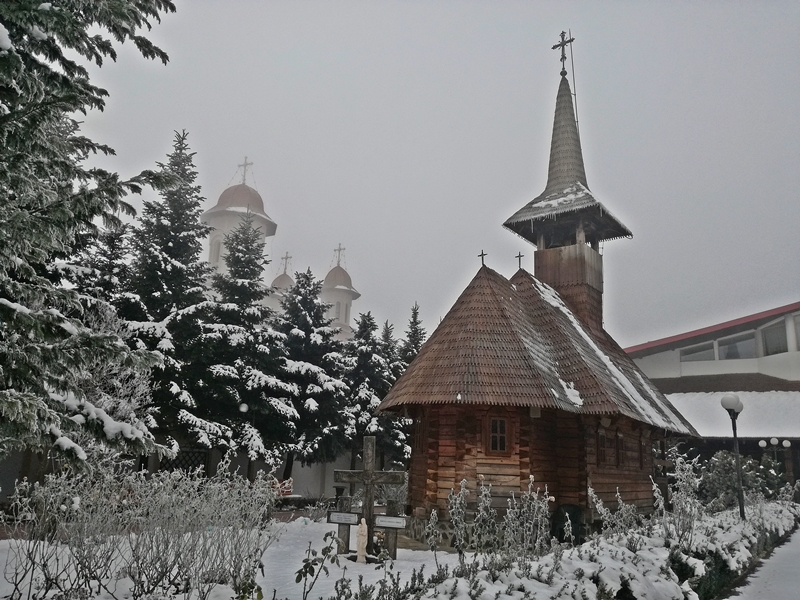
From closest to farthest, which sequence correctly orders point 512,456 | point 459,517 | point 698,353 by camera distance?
point 459,517
point 512,456
point 698,353

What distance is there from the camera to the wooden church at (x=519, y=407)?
44.1ft

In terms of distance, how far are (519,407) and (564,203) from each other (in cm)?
1039

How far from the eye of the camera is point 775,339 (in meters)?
34.3

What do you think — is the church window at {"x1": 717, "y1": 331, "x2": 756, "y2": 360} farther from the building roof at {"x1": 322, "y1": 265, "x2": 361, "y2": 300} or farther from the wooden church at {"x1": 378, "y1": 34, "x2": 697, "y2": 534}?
the building roof at {"x1": 322, "y1": 265, "x2": 361, "y2": 300}

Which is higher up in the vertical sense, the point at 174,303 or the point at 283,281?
the point at 283,281

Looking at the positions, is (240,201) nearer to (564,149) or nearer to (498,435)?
(564,149)

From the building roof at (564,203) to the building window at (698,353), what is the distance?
1621 centimetres

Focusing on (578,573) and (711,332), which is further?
(711,332)

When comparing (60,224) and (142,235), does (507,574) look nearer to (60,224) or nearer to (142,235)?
(60,224)

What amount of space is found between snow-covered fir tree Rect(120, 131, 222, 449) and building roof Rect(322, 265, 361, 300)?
3459 cm

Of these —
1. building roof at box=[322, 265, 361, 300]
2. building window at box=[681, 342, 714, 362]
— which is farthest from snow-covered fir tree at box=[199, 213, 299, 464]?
building roof at box=[322, 265, 361, 300]

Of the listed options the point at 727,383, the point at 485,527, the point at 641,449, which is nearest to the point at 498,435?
the point at 485,527

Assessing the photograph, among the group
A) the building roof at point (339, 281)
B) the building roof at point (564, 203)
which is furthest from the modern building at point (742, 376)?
the building roof at point (339, 281)

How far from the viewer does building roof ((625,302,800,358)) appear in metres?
34.1
